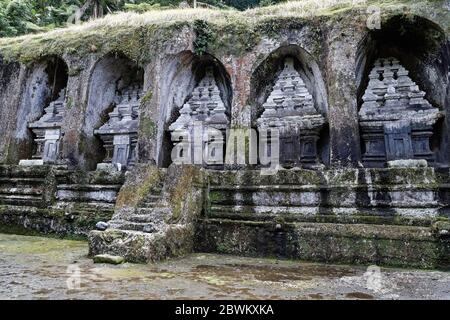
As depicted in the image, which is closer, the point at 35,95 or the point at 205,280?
the point at 205,280

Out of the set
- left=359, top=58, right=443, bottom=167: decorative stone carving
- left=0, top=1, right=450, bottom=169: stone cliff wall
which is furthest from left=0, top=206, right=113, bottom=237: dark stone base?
left=359, top=58, right=443, bottom=167: decorative stone carving

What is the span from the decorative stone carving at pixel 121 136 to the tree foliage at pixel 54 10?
27.1 ft

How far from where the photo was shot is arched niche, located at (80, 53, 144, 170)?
10859 mm

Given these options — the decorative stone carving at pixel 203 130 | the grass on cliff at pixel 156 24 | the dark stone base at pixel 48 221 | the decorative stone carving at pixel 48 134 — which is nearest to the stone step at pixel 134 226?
the dark stone base at pixel 48 221

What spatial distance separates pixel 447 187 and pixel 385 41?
4579mm

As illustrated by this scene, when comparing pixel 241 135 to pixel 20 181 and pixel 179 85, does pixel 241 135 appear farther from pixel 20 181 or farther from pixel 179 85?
pixel 20 181

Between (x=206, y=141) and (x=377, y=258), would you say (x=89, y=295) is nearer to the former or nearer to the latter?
(x=377, y=258)

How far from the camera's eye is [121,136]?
1112 cm

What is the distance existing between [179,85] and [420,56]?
243 inches

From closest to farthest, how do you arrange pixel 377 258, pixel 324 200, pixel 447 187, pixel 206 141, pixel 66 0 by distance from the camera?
pixel 377 258 → pixel 447 187 → pixel 324 200 → pixel 206 141 → pixel 66 0

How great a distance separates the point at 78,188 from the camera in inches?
357

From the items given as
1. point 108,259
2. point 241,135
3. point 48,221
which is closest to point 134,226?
point 108,259

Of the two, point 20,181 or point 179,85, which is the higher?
point 179,85
